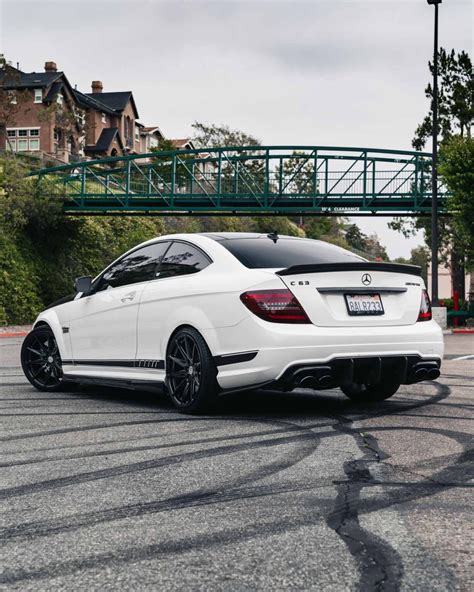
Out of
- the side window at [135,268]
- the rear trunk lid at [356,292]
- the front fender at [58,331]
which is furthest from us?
the front fender at [58,331]

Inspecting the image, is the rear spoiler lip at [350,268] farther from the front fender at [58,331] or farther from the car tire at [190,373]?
the front fender at [58,331]

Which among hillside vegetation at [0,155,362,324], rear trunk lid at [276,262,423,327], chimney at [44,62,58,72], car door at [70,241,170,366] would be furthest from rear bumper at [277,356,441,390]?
chimney at [44,62,58,72]

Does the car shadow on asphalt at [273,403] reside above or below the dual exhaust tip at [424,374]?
below

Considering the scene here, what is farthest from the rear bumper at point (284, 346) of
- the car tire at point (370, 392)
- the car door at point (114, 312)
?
the car door at point (114, 312)

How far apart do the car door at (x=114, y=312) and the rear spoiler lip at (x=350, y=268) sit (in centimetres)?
173

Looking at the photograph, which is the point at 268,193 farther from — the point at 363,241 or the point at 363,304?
the point at 363,241

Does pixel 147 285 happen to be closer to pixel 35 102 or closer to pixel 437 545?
pixel 437 545

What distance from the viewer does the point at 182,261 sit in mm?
7695

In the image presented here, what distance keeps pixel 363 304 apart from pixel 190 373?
155 cm

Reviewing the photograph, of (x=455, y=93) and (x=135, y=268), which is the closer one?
→ (x=135, y=268)

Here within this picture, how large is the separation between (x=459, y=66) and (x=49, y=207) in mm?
26817

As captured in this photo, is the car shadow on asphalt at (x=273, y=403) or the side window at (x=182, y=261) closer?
the car shadow on asphalt at (x=273, y=403)

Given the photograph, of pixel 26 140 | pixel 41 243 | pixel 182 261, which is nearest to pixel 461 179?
pixel 41 243

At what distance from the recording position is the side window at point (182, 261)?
7477 mm
